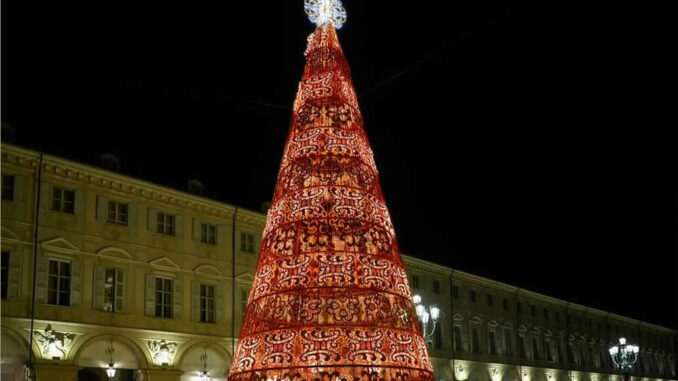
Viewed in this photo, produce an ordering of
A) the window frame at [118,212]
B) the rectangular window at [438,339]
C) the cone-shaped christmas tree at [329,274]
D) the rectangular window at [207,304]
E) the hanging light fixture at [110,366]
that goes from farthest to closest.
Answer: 1. the rectangular window at [438,339]
2. the rectangular window at [207,304]
3. the window frame at [118,212]
4. the hanging light fixture at [110,366]
5. the cone-shaped christmas tree at [329,274]

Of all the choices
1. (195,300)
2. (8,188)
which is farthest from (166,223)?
(8,188)

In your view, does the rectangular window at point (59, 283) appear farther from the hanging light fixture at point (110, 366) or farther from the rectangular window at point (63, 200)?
the hanging light fixture at point (110, 366)

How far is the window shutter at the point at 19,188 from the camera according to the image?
23.5 m

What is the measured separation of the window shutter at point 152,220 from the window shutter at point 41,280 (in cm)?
412

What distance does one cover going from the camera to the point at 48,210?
955 inches

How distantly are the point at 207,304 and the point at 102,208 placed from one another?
5.52 metres

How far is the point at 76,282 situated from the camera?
24.7m

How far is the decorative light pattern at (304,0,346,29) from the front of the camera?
1062 centimetres

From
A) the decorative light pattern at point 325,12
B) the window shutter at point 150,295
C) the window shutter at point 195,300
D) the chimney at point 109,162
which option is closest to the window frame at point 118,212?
the chimney at point 109,162

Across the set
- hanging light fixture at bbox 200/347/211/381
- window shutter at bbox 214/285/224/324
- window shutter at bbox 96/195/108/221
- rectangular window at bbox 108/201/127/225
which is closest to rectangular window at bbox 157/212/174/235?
rectangular window at bbox 108/201/127/225

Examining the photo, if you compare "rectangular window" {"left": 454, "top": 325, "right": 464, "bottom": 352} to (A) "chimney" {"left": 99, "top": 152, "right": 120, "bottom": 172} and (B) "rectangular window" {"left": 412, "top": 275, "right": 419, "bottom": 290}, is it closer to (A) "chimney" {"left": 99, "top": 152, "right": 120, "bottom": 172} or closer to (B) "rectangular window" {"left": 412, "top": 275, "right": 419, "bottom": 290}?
(B) "rectangular window" {"left": 412, "top": 275, "right": 419, "bottom": 290}

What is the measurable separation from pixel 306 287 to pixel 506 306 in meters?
40.4

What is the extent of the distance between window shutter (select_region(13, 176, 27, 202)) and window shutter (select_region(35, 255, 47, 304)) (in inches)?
71.1

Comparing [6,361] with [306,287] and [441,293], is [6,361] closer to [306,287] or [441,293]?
[306,287]
